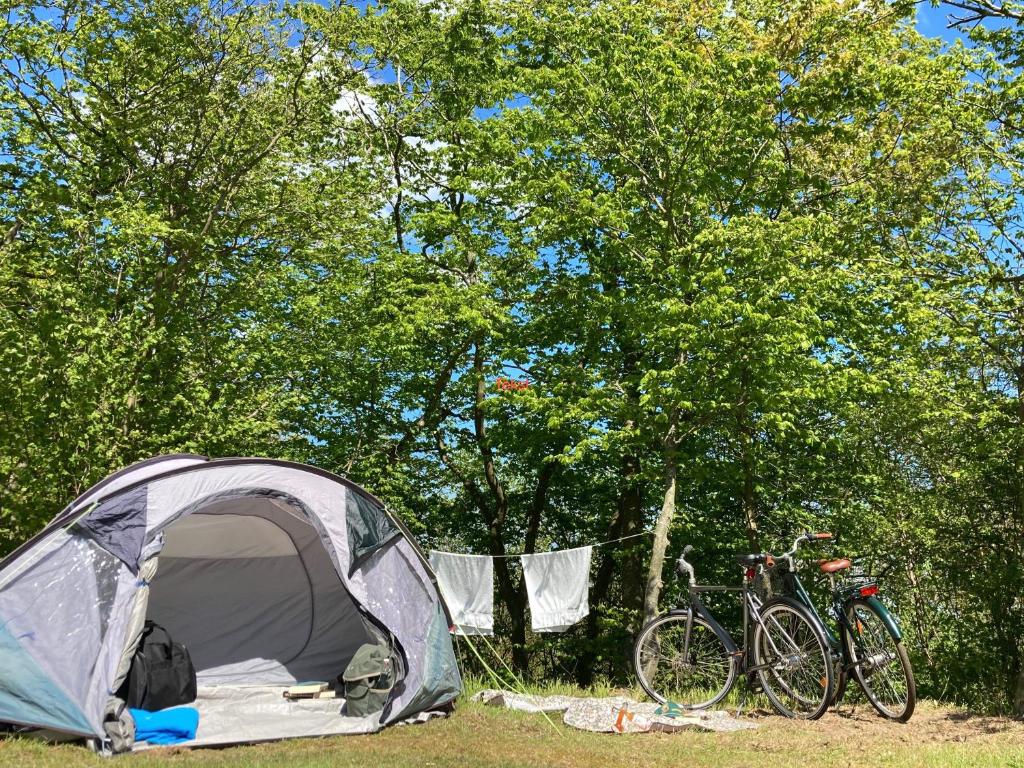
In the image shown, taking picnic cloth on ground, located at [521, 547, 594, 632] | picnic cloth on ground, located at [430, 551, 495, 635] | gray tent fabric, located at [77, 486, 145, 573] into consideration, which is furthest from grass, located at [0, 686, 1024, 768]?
picnic cloth on ground, located at [430, 551, 495, 635]

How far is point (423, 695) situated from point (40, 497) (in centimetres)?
495

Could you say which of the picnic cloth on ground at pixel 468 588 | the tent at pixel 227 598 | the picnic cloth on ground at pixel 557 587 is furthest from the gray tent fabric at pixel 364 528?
the picnic cloth on ground at pixel 557 587

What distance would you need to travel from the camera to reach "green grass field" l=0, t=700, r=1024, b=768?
4727 mm

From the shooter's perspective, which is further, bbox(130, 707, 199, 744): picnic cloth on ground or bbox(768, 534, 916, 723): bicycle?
bbox(768, 534, 916, 723): bicycle

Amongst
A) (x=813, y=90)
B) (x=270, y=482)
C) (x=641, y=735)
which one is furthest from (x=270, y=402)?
(x=813, y=90)

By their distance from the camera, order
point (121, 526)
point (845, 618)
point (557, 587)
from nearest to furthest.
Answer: point (121, 526) → point (845, 618) → point (557, 587)

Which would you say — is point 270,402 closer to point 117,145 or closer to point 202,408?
point 202,408

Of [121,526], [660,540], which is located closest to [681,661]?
[660,540]

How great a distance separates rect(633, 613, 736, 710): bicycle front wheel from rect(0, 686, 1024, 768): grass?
50cm

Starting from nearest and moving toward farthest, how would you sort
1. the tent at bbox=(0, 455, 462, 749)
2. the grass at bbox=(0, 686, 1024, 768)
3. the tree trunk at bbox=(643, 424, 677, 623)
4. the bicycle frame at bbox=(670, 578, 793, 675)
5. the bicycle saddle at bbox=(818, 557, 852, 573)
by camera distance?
the grass at bbox=(0, 686, 1024, 768) < the tent at bbox=(0, 455, 462, 749) < the bicycle saddle at bbox=(818, 557, 852, 573) < the bicycle frame at bbox=(670, 578, 793, 675) < the tree trunk at bbox=(643, 424, 677, 623)

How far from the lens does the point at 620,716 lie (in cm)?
591

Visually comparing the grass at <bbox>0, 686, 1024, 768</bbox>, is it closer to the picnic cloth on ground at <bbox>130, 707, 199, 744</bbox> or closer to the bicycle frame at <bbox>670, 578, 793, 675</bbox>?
the picnic cloth on ground at <bbox>130, 707, 199, 744</bbox>

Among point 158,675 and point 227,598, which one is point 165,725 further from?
point 227,598

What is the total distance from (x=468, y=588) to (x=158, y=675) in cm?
363
